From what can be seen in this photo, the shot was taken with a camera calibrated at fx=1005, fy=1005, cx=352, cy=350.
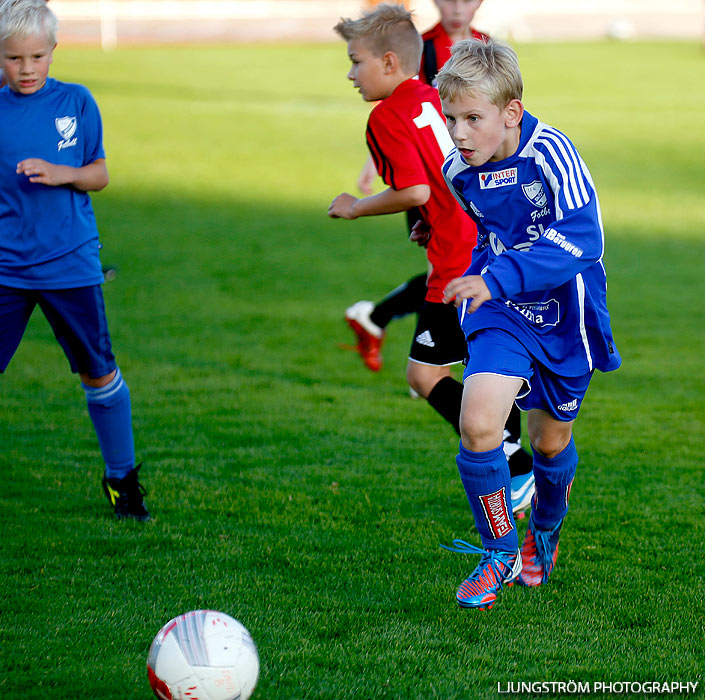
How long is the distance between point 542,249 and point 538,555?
1252 millimetres

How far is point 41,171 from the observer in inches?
154

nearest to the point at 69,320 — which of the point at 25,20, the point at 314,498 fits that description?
the point at 25,20

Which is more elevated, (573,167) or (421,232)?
(573,167)

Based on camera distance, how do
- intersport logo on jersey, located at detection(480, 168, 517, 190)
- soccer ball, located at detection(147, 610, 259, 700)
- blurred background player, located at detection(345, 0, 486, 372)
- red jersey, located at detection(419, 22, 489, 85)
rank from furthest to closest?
red jersey, located at detection(419, 22, 489, 85), blurred background player, located at detection(345, 0, 486, 372), intersport logo on jersey, located at detection(480, 168, 517, 190), soccer ball, located at detection(147, 610, 259, 700)

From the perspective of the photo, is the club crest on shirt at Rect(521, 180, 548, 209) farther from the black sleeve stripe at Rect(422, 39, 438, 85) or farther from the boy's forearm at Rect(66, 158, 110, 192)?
the black sleeve stripe at Rect(422, 39, 438, 85)

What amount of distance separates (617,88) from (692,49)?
28.3ft

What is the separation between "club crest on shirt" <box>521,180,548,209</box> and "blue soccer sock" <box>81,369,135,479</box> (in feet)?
6.42

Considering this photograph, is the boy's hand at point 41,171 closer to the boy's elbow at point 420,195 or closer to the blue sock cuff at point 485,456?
the boy's elbow at point 420,195

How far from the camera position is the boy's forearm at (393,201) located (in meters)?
4.21

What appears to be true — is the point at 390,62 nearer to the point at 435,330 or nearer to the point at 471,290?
the point at 435,330

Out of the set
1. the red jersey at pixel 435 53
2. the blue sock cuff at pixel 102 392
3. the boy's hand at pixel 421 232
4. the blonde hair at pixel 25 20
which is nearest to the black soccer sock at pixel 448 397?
the boy's hand at pixel 421 232

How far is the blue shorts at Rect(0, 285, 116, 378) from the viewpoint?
4109 mm

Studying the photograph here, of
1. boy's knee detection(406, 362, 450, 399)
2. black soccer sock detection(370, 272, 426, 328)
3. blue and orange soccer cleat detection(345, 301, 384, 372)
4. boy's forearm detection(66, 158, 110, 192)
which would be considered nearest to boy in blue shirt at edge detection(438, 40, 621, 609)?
boy's knee detection(406, 362, 450, 399)

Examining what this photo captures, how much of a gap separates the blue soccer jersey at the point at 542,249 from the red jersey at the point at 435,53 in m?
2.65
